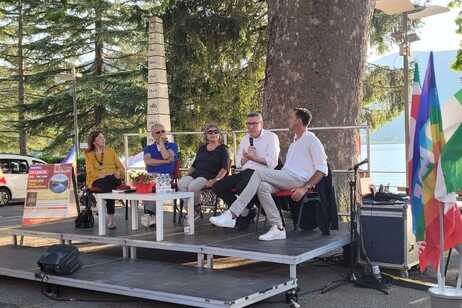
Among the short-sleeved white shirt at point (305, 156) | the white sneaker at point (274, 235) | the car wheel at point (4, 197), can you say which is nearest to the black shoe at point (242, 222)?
the white sneaker at point (274, 235)

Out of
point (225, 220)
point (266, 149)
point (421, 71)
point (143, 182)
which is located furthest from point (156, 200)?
point (421, 71)

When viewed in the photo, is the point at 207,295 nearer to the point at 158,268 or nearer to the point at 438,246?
the point at 158,268

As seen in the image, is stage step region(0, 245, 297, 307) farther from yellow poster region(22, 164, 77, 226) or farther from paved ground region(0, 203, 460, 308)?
yellow poster region(22, 164, 77, 226)

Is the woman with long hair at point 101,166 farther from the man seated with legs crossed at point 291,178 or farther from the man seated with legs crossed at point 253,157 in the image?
the man seated with legs crossed at point 291,178

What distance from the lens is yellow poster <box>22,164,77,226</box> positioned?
8.69m

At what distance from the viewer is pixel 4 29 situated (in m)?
32.5

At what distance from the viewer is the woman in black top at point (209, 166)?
7.30m

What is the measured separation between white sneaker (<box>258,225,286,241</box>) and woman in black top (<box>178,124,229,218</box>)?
4.61ft

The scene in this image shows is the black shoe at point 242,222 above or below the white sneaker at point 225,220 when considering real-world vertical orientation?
below

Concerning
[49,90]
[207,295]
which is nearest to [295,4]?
[207,295]

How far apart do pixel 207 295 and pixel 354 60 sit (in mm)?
5307

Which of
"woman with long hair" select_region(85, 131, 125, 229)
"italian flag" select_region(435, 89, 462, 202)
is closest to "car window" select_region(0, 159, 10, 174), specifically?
"woman with long hair" select_region(85, 131, 125, 229)

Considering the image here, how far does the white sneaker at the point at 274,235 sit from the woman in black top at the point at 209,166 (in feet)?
4.61

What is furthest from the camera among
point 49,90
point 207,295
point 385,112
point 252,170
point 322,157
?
point 49,90
